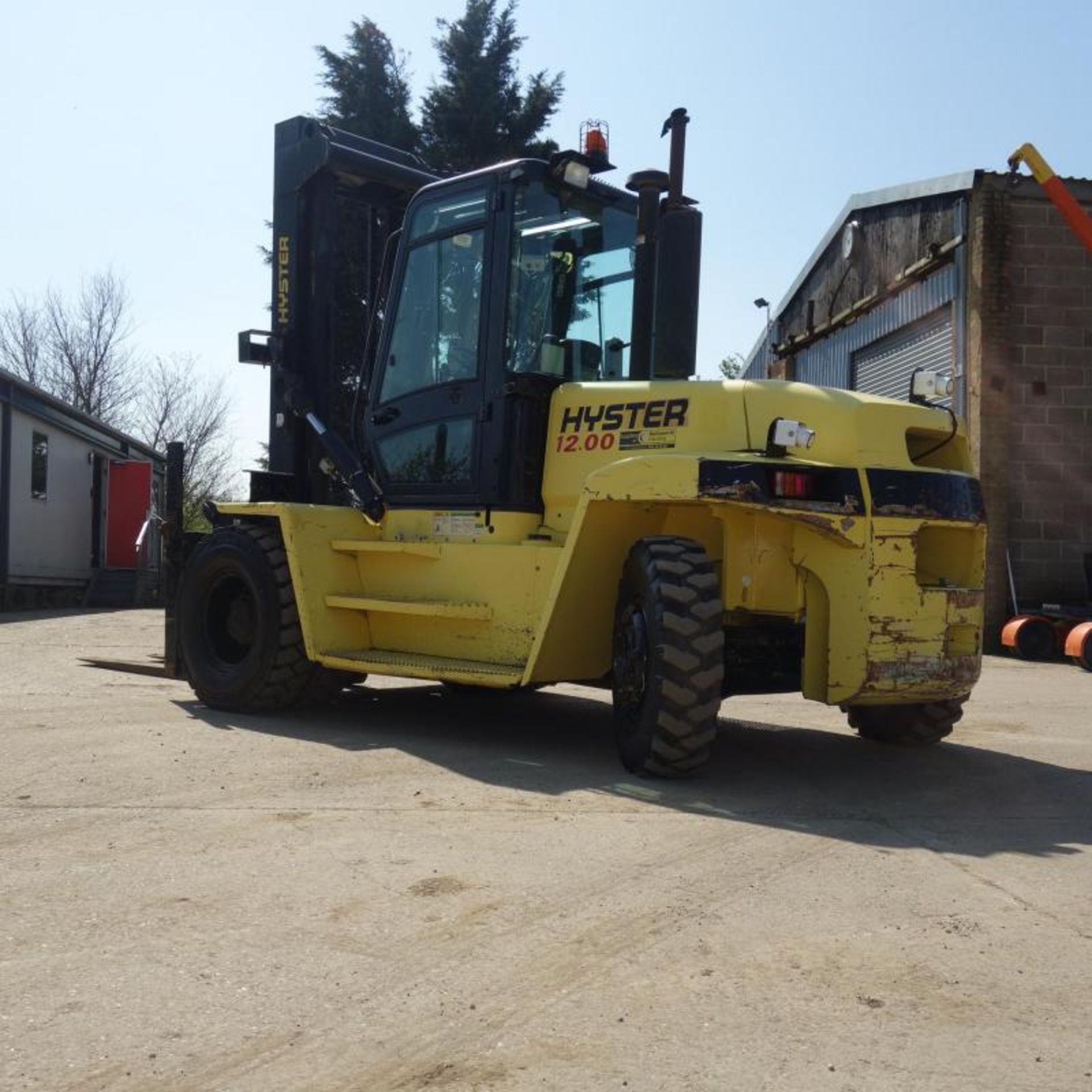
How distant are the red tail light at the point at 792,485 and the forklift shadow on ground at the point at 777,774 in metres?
1.41

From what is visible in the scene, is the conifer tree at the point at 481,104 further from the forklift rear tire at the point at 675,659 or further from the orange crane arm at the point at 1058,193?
the forklift rear tire at the point at 675,659

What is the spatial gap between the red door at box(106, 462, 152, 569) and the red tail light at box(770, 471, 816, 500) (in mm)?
23482

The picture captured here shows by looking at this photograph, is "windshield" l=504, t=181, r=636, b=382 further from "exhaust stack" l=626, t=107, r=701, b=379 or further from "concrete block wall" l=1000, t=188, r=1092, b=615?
"concrete block wall" l=1000, t=188, r=1092, b=615

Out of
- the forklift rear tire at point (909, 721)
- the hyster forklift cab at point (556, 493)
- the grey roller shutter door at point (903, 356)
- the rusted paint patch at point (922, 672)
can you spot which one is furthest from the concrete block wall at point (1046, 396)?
the rusted paint patch at point (922, 672)

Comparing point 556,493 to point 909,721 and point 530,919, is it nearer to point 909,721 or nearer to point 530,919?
point 909,721

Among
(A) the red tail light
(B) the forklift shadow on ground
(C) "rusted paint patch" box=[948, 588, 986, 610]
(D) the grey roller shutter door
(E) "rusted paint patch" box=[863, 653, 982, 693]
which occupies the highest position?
(D) the grey roller shutter door

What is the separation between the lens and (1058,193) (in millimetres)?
14930

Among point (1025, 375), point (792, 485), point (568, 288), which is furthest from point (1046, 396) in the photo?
point (792, 485)

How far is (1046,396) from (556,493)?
10600 millimetres

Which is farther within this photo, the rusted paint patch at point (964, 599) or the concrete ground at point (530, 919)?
the rusted paint patch at point (964, 599)

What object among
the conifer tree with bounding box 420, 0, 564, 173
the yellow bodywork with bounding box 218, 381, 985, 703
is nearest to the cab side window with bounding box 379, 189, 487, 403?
the yellow bodywork with bounding box 218, 381, 985, 703

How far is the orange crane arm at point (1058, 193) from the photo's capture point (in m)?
14.8

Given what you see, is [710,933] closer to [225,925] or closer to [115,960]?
[225,925]

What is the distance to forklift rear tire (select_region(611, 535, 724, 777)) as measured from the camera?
5691mm
